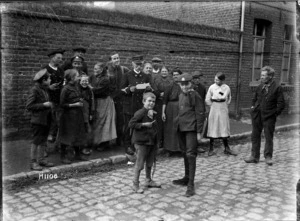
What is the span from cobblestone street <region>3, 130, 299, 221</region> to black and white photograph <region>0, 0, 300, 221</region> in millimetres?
14

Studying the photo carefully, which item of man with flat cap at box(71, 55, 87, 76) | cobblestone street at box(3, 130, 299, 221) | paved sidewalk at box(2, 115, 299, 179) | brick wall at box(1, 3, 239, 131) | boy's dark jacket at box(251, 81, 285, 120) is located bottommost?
cobblestone street at box(3, 130, 299, 221)

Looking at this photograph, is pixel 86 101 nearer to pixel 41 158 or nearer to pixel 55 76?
pixel 55 76

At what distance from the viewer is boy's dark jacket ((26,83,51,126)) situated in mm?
4602

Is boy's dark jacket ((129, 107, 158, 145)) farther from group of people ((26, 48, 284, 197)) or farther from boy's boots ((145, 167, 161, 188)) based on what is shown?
boy's boots ((145, 167, 161, 188))

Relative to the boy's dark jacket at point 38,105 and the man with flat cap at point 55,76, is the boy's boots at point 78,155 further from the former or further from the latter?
the boy's dark jacket at point 38,105

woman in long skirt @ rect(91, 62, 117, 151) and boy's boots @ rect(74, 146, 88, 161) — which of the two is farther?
woman in long skirt @ rect(91, 62, 117, 151)

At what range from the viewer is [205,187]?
14.6ft

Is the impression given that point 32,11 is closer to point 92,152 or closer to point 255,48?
point 92,152

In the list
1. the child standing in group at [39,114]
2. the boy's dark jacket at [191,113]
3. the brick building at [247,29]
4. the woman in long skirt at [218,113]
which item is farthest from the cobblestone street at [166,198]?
the brick building at [247,29]

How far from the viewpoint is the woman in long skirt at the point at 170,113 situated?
5883 mm

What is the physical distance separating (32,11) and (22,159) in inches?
91.4

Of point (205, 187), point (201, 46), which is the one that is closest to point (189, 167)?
point (205, 187)

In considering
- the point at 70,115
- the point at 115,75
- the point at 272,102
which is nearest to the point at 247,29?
the point at 272,102

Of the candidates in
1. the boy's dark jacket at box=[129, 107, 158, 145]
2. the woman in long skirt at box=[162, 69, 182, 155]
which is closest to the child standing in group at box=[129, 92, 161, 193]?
the boy's dark jacket at box=[129, 107, 158, 145]
